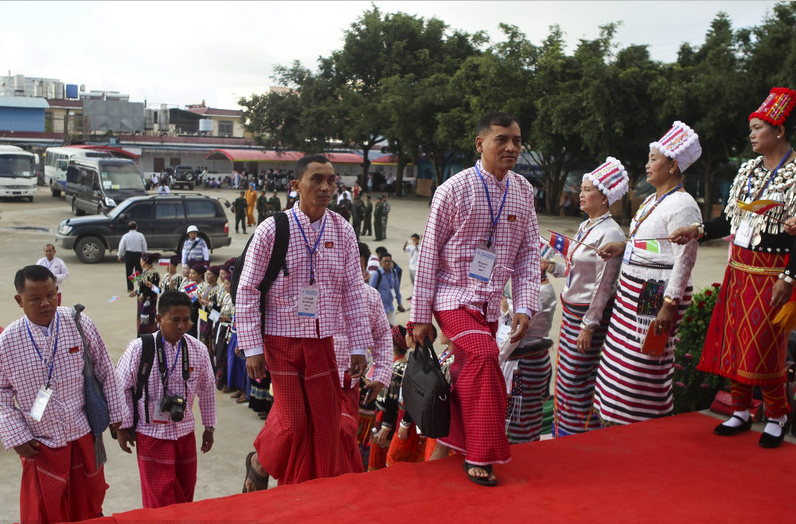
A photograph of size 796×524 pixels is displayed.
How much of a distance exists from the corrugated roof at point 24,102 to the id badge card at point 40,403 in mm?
59538

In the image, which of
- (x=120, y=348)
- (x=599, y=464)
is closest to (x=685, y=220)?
(x=599, y=464)

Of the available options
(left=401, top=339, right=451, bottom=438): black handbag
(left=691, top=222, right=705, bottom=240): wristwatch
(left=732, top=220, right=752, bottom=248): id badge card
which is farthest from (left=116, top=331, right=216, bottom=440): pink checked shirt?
(left=732, top=220, right=752, bottom=248): id badge card

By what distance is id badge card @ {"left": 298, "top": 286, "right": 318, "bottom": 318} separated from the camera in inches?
152

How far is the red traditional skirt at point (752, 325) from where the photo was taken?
4086 millimetres

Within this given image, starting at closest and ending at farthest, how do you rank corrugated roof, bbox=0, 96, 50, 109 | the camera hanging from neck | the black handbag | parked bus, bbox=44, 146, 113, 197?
the black handbag → the camera hanging from neck → parked bus, bbox=44, 146, 113, 197 → corrugated roof, bbox=0, 96, 50, 109

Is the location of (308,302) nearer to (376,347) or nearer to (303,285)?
(303,285)

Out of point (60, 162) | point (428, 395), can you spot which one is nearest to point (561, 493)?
point (428, 395)

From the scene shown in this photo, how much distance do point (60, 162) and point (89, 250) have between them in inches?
866

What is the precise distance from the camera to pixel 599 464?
378 centimetres

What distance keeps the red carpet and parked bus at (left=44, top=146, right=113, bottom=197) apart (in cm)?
3570

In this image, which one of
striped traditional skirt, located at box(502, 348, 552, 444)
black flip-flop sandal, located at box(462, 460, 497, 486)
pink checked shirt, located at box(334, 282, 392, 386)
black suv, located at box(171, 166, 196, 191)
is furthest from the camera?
black suv, located at box(171, 166, 196, 191)

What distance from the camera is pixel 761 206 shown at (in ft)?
13.3

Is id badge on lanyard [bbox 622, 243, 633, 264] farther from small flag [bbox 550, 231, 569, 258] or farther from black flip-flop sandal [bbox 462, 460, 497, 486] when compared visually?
black flip-flop sandal [bbox 462, 460, 497, 486]

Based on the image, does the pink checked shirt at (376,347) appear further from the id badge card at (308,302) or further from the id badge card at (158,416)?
the id badge card at (158,416)
